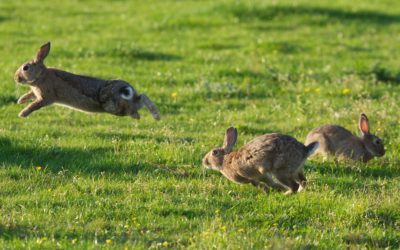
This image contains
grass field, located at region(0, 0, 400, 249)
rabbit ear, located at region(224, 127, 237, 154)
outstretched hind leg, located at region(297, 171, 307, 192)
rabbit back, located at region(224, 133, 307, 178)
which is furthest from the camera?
rabbit ear, located at region(224, 127, 237, 154)

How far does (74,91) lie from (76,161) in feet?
4.05

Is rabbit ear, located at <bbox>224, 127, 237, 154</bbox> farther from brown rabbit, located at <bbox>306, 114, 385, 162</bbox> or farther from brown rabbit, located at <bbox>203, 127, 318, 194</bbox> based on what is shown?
brown rabbit, located at <bbox>306, 114, 385, 162</bbox>

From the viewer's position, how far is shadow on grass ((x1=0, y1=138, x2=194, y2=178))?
404 inches

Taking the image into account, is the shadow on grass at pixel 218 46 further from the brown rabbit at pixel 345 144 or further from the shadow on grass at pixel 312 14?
the brown rabbit at pixel 345 144

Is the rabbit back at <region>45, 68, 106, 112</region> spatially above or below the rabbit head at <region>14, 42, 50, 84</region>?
below

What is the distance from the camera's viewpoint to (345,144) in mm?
11977

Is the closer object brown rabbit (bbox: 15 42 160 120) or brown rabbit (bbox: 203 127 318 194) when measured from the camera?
brown rabbit (bbox: 203 127 318 194)

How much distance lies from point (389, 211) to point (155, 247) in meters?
2.83

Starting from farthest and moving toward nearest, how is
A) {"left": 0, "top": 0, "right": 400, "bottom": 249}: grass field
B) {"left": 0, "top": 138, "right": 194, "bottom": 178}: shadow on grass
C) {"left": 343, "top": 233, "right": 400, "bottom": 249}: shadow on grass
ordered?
{"left": 0, "top": 138, "right": 194, "bottom": 178}: shadow on grass, {"left": 0, "top": 0, "right": 400, "bottom": 249}: grass field, {"left": 343, "top": 233, "right": 400, "bottom": 249}: shadow on grass

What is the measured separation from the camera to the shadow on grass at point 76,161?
10.3m

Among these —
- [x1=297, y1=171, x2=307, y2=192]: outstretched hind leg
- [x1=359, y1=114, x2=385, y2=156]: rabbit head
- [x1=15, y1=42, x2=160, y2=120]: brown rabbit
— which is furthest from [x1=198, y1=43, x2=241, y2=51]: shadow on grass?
[x1=297, y1=171, x2=307, y2=192]: outstretched hind leg

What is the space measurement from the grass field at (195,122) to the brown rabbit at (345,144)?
0.76 ft

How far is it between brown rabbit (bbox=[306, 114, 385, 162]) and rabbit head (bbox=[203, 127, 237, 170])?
164 cm

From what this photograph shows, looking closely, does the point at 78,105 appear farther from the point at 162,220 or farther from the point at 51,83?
the point at 162,220
